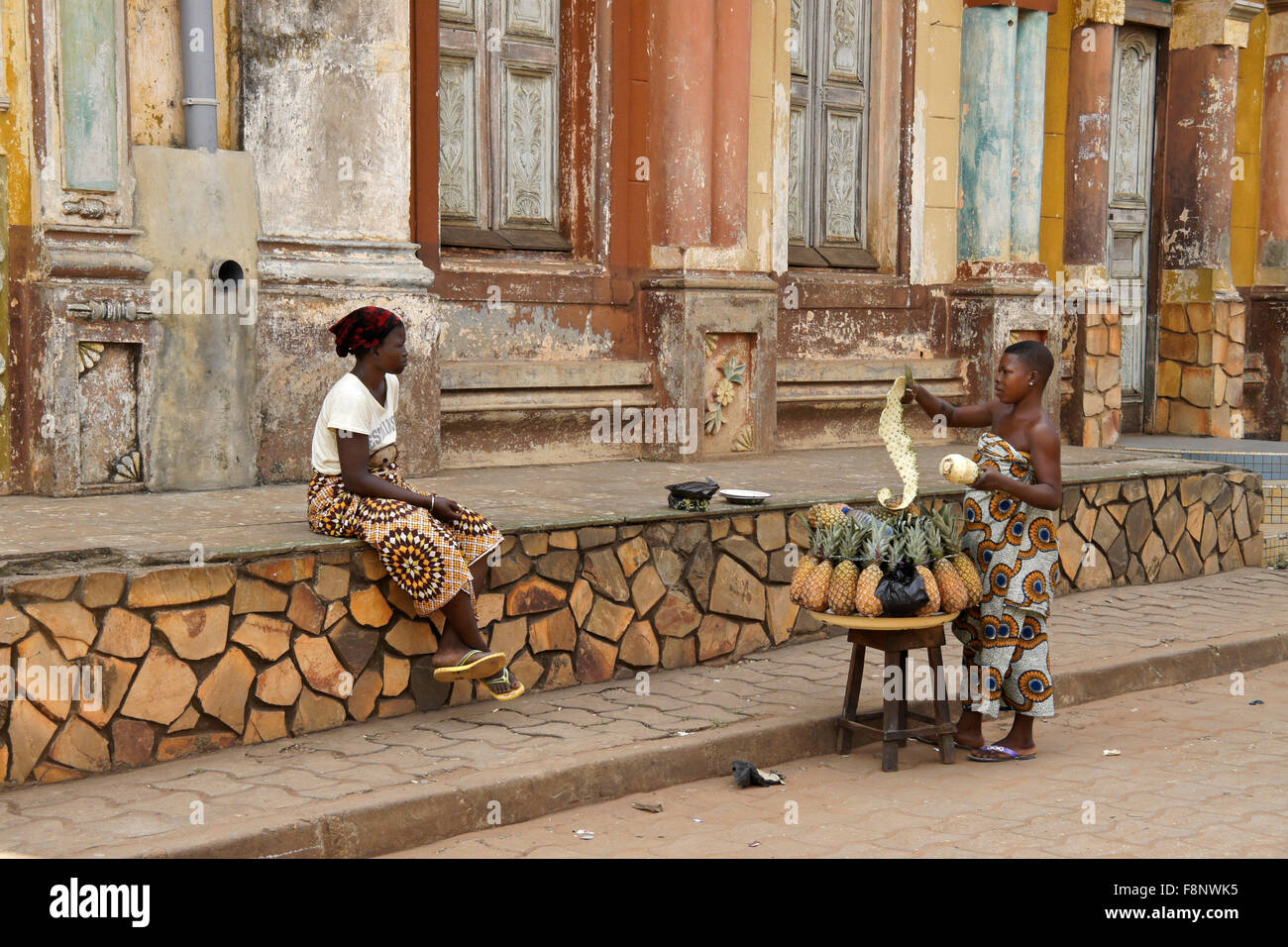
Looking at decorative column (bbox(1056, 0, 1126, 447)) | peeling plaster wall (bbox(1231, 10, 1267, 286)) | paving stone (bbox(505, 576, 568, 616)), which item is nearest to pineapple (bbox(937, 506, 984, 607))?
paving stone (bbox(505, 576, 568, 616))

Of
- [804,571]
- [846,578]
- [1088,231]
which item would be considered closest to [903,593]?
[846,578]

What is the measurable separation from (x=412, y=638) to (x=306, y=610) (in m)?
0.53

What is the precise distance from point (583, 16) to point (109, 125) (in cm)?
347

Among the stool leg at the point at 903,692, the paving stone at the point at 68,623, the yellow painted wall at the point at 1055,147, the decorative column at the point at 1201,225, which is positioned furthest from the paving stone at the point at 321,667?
the decorative column at the point at 1201,225

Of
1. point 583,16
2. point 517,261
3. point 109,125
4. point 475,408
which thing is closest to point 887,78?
point 583,16

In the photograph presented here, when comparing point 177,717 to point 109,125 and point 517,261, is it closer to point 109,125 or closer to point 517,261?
point 109,125

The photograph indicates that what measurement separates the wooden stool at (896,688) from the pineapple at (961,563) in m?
0.14

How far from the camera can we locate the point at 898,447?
6.21m

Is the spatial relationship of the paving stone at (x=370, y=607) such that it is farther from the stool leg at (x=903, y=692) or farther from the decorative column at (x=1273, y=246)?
the decorative column at (x=1273, y=246)

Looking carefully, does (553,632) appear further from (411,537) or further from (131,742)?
(131,742)

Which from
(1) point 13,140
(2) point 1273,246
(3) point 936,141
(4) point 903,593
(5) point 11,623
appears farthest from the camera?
(2) point 1273,246

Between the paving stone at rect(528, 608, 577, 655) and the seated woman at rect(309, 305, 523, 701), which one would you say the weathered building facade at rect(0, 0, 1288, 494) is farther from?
the paving stone at rect(528, 608, 577, 655)

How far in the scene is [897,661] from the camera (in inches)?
237

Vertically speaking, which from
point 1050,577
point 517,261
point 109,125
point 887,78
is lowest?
point 1050,577
